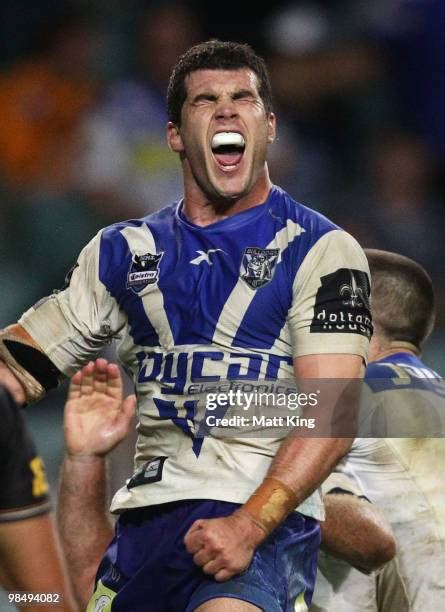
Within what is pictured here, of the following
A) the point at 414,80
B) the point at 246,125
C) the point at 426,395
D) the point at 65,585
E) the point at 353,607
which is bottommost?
the point at 353,607

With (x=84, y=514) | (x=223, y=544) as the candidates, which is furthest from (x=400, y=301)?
(x=223, y=544)

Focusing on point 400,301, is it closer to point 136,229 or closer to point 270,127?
point 270,127

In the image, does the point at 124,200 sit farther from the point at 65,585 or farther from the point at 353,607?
the point at 65,585

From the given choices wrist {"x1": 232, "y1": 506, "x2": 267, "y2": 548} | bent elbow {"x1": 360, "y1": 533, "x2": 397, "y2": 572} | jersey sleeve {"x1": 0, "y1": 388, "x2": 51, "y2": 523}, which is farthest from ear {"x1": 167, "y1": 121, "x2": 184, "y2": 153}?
jersey sleeve {"x1": 0, "y1": 388, "x2": 51, "y2": 523}

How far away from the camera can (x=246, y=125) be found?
279cm

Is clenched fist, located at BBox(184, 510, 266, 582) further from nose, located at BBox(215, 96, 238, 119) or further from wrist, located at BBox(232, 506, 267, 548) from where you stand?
nose, located at BBox(215, 96, 238, 119)

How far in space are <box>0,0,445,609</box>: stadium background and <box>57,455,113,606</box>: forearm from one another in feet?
3.55

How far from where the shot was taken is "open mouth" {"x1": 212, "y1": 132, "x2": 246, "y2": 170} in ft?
9.17

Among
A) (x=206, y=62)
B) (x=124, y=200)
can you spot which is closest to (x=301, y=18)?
(x=124, y=200)

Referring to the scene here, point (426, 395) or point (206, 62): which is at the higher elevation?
point (206, 62)

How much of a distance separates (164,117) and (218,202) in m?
1.41

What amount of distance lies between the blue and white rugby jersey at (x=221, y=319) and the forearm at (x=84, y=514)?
11.6 inches

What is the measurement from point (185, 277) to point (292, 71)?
1.64 meters

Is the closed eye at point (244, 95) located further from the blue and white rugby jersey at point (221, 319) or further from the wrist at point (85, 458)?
the wrist at point (85, 458)
